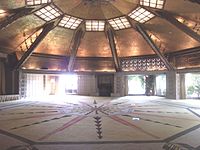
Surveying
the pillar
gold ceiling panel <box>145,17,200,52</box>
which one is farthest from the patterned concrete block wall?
gold ceiling panel <box>145,17,200,52</box>

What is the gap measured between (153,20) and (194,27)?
315 cm

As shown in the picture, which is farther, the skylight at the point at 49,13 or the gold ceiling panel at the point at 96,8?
the skylight at the point at 49,13

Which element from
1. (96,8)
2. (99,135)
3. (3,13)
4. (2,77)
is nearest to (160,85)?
(96,8)

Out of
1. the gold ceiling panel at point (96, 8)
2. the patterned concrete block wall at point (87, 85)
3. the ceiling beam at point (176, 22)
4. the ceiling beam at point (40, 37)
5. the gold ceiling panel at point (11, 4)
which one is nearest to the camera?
the gold ceiling panel at point (11, 4)

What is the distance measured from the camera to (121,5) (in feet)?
51.7

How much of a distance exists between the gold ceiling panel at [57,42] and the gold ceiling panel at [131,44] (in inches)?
198

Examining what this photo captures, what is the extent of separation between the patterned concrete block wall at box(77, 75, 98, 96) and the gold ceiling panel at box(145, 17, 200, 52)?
10.1 m

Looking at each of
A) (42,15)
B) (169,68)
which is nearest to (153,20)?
(169,68)

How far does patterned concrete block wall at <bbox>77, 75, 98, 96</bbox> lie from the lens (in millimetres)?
26109

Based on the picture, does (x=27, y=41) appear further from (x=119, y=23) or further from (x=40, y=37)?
(x=119, y=23)

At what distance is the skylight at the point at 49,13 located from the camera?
15.9 metres

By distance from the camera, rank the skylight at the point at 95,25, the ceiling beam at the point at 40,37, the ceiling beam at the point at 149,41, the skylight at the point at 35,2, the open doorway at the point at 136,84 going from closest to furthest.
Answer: the skylight at the point at 35,2, the ceiling beam at the point at 40,37, the ceiling beam at the point at 149,41, the skylight at the point at 95,25, the open doorway at the point at 136,84

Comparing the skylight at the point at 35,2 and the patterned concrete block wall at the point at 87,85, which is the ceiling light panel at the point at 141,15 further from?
the patterned concrete block wall at the point at 87,85

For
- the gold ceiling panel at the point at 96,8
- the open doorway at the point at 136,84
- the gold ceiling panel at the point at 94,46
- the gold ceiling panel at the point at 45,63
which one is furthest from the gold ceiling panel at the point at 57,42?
the open doorway at the point at 136,84
